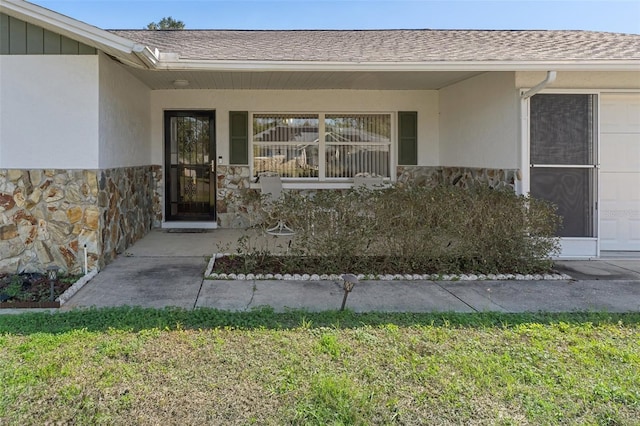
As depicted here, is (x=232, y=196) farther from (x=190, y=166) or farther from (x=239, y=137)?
(x=239, y=137)

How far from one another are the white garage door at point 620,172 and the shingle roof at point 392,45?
83 centimetres

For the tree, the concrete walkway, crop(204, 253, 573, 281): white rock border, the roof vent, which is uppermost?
the tree

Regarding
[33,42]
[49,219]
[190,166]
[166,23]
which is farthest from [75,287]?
[166,23]

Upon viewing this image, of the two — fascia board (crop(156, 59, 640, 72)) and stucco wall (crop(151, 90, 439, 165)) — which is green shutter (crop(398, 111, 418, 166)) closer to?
stucco wall (crop(151, 90, 439, 165))

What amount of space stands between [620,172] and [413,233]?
11.6ft

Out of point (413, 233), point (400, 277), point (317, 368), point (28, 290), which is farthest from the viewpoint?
point (413, 233)

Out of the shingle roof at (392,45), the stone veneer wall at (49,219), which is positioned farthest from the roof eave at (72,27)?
the stone veneer wall at (49,219)

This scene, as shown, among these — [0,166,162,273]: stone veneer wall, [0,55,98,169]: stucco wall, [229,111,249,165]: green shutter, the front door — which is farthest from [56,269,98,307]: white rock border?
[229,111,249,165]: green shutter

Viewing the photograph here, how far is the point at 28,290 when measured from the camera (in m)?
5.01

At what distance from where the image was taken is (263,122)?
957 centimetres

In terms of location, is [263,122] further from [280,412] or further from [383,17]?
[280,412]

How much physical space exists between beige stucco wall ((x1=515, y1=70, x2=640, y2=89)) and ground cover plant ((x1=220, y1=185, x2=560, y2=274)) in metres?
1.68

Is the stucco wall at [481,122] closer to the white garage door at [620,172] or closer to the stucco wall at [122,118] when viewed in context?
the white garage door at [620,172]

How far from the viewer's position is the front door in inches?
373
